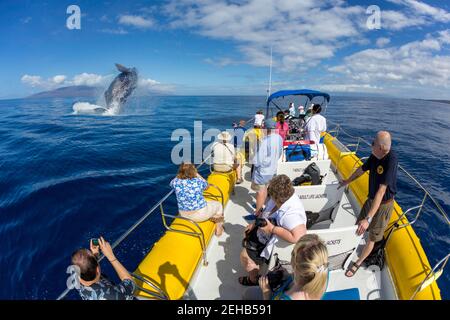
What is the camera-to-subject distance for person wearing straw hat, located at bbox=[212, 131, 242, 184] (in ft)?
17.3

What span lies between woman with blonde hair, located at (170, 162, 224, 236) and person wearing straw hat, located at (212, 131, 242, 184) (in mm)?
1795

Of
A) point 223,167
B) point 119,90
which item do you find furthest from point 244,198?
point 119,90

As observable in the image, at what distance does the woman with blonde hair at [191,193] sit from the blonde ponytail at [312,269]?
82.1 inches

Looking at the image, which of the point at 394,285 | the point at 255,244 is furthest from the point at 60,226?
the point at 394,285

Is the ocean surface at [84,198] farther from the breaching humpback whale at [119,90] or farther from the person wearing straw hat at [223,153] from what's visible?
the breaching humpback whale at [119,90]

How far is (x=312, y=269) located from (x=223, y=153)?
158 inches

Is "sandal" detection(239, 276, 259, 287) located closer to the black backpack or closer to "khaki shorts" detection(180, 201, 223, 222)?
"khaki shorts" detection(180, 201, 223, 222)

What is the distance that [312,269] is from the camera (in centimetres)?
147

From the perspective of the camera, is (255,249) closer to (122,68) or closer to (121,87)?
(122,68)

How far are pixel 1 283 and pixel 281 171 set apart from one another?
658 cm

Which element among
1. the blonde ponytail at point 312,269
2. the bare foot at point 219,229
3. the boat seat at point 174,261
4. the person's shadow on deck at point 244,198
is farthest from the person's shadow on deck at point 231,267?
the blonde ponytail at point 312,269

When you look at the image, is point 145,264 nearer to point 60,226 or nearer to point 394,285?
point 394,285

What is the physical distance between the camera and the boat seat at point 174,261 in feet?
8.43
